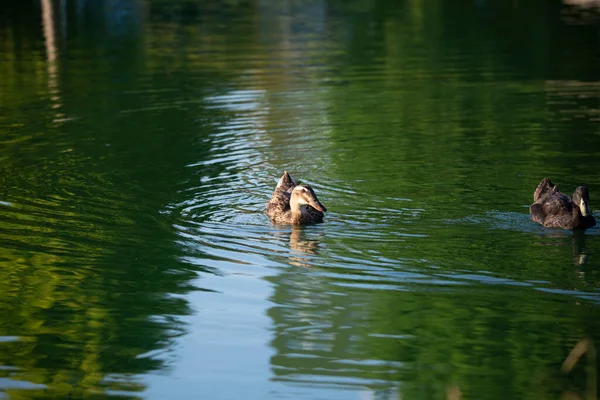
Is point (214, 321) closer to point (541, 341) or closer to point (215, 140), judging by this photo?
point (541, 341)

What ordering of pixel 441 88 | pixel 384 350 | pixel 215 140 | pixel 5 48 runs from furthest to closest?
1. pixel 5 48
2. pixel 441 88
3. pixel 215 140
4. pixel 384 350

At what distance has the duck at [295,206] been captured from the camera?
15.2 metres

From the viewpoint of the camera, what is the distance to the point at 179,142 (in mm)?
21969

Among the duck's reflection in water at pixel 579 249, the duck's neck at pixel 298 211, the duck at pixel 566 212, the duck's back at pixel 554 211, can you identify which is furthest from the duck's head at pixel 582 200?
the duck's neck at pixel 298 211

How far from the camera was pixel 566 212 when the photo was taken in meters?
14.9

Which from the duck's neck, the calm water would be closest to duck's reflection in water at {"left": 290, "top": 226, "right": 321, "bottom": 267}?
the calm water

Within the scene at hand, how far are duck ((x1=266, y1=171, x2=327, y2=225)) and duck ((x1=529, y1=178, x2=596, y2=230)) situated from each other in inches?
117

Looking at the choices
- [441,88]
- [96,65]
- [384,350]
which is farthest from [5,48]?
[384,350]

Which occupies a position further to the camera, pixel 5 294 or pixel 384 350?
pixel 5 294

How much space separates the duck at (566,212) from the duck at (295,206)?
2.96m

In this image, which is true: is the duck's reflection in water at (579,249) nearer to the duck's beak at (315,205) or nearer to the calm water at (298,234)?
the calm water at (298,234)

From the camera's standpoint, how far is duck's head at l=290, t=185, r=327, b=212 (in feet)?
49.8

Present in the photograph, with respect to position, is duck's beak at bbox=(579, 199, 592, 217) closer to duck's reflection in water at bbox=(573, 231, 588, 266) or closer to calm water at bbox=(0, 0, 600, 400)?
duck's reflection in water at bbox=(573, 231, 588, 266)

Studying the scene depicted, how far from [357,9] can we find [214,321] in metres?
43.4
